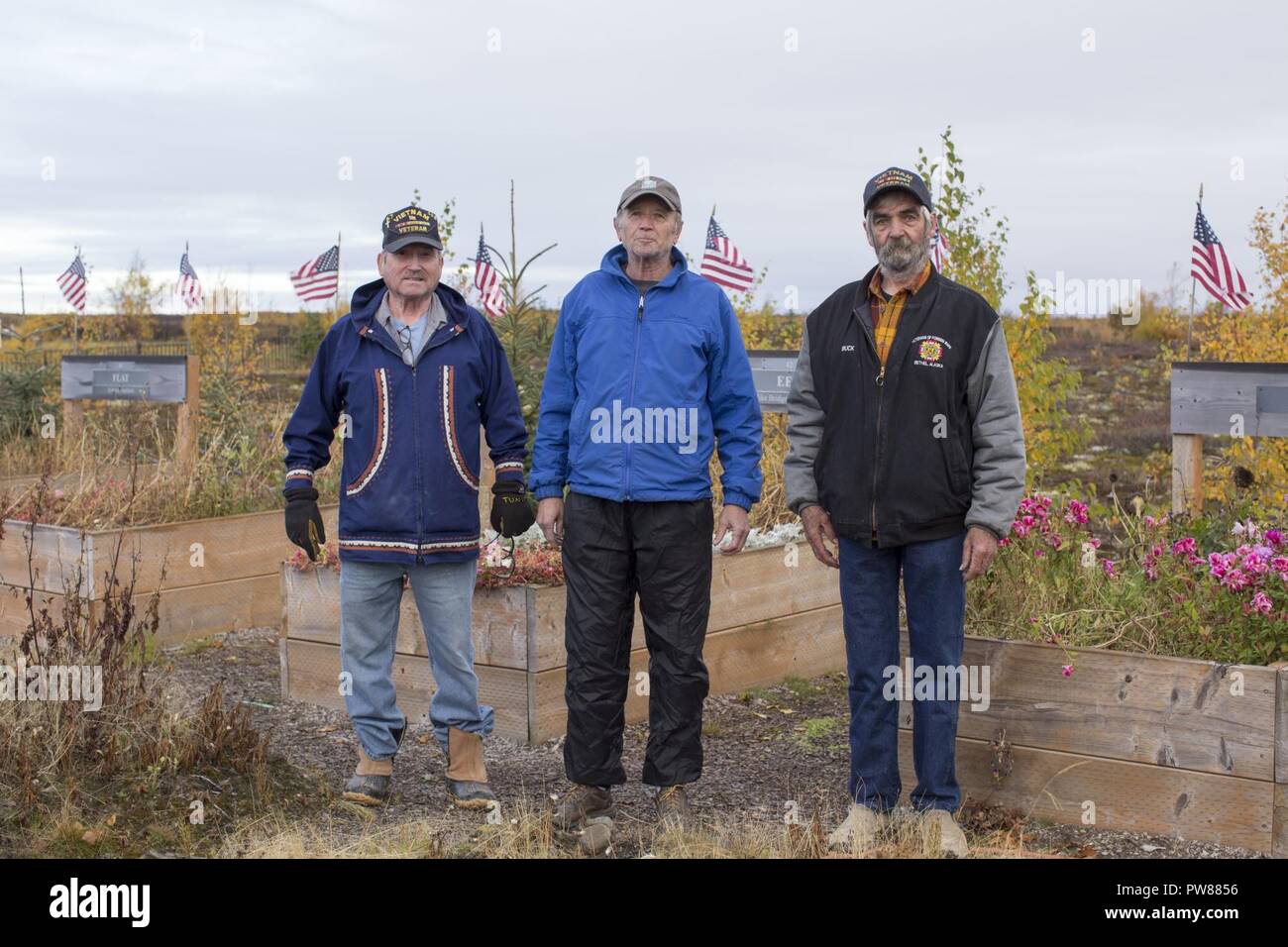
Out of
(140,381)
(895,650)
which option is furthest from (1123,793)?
(140,381)

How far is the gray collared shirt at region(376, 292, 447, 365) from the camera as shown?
17.6 feet

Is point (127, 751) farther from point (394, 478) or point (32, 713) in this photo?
point (394, 478)

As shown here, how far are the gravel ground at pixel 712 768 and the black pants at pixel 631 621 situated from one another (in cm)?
30

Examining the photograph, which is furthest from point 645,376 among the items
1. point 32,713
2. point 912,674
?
point 32,713

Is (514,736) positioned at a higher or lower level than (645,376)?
lower

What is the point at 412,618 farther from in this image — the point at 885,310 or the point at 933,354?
the point at 933,354

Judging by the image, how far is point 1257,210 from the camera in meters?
11.3

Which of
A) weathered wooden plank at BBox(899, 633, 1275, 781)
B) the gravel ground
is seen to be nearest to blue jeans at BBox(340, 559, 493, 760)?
the gravel ground

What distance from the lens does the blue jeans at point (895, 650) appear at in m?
4.75

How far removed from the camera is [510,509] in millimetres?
5430

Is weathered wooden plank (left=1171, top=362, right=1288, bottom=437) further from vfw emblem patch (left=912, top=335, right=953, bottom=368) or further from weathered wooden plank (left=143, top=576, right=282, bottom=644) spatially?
weathered wooden plank (left=143, top=576, right=282, bottom=644)

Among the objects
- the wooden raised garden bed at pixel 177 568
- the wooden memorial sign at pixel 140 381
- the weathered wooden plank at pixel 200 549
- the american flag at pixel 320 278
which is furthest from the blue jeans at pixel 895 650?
the american flag at pixel 320 278

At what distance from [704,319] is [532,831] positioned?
188 cm

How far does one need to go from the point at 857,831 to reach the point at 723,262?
26.3 feet
